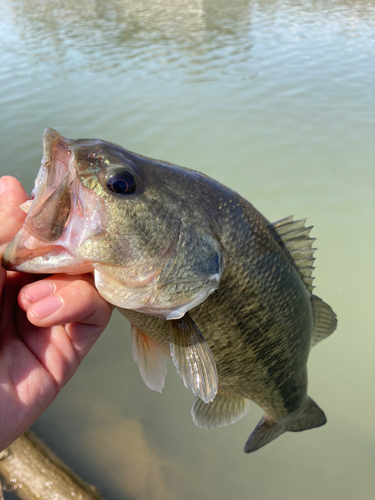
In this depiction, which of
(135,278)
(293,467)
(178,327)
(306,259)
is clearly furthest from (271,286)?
(293,467)

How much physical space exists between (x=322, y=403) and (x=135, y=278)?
2311 mm

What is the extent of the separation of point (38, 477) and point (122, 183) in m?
1.86

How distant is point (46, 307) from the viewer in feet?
3.83

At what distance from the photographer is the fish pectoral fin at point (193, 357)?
140 cm

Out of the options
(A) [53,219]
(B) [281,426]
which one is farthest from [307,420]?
(A) [53,219]

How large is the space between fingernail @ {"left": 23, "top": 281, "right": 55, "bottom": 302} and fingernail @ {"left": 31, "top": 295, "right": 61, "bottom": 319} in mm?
20

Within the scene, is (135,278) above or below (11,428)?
above

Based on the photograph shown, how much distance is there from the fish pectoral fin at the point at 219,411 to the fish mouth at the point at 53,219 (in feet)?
3.96

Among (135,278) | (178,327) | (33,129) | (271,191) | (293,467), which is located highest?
(135,278)

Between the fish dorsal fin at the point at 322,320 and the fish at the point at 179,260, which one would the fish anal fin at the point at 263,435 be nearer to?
the fish at the point at 179,260

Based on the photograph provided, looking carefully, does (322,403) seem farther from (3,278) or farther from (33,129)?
(33,129)

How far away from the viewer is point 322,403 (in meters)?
2.89

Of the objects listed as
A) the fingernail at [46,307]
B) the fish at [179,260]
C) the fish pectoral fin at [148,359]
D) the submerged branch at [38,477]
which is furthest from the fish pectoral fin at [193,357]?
the submerged branch at [38,477]

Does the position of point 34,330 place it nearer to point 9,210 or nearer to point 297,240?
point 9,210
